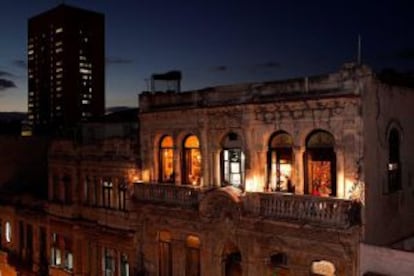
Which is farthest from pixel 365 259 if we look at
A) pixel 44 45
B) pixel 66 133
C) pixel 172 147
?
pixel 44 45

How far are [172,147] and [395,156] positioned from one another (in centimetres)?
1153

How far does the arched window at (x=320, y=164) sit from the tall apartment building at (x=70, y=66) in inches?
5518

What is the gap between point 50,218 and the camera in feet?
115

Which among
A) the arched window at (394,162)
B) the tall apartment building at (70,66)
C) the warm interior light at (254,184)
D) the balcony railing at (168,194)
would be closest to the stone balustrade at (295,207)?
the balcony railing at (168,194)

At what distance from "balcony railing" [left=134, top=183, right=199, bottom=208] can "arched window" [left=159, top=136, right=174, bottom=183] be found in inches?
38.0

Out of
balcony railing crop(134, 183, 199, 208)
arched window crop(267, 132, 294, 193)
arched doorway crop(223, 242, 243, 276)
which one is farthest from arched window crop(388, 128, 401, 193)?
balcony railing crop(134, 183, 199, 208)

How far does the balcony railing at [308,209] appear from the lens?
1956 centimetres

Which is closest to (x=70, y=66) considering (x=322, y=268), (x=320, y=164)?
(x=320, y=164)

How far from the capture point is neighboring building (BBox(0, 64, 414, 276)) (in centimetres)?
2012

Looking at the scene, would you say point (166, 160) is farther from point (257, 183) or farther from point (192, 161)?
point (257, 183)

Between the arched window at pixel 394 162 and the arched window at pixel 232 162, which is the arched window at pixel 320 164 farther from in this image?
the arched window at pixel 232 162

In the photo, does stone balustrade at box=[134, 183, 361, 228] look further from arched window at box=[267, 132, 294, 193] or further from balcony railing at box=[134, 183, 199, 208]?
arched window at box=[267, 132, 294, 193]

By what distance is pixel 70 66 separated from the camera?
160m

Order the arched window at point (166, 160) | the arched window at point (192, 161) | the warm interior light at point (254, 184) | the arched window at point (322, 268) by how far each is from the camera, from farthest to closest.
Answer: the arched window at point (166, 160) → the arched window at point (192, 161) → the warm interior light at point (254, 184) → the arched window at point (322, 268)
